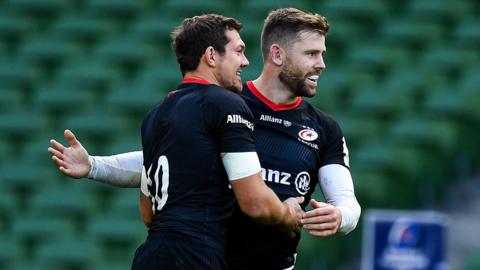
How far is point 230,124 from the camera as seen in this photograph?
10.9ft

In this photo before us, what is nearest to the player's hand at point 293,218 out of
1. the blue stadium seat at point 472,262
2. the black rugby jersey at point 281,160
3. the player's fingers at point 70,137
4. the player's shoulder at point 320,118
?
the black rugby jersey at point 281,160

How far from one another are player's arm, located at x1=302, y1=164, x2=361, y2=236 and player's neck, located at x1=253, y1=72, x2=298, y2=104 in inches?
10.0

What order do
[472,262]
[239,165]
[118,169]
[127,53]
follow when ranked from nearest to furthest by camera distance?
[239,165] → [118,169] → [472,262] → [127,53]

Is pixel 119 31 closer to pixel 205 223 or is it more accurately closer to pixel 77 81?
pixel 77 81

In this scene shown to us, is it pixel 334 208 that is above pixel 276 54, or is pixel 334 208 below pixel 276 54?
below

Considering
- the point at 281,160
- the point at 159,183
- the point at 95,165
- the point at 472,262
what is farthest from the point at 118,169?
the point at 472,262

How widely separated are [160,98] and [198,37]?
16.3 feet

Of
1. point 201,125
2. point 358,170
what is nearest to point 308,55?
point 201,125

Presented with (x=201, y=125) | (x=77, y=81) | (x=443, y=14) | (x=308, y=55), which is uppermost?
(x=443, y=14)

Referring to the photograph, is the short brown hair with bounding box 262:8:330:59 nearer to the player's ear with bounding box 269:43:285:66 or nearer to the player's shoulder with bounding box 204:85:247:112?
the player's ear with bounding box 269:43:285:66

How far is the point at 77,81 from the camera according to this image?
895 centimetres

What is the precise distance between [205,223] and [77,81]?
5719 millimetres

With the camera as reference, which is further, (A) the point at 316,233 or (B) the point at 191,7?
(B) the point at 191,7

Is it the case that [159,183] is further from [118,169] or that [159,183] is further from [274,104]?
[274,104]
